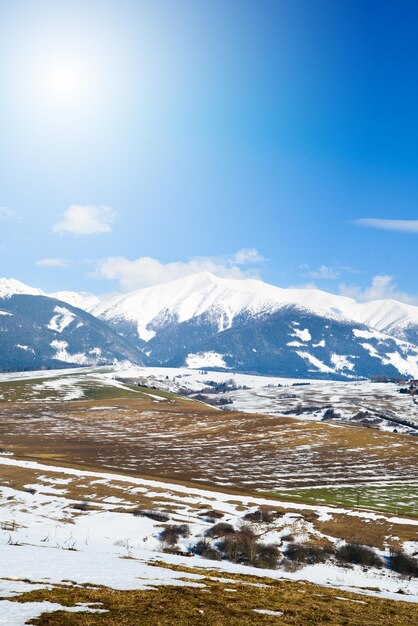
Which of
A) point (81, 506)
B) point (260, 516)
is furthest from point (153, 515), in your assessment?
point (260, 516)

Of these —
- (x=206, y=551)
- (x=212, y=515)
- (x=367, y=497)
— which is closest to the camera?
(x=206, y=551)

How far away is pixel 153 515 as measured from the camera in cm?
7394

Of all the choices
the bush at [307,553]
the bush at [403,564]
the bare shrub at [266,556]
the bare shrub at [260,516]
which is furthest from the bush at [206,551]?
the bush at [403,564]

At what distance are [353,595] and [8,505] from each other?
60306 millimetres

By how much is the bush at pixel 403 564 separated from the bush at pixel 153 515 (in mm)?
31607

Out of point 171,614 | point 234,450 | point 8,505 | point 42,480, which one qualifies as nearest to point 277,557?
point 8,505

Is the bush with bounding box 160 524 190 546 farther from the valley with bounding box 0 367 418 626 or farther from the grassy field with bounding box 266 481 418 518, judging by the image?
the grassy field with bounding box 266 481 418 518

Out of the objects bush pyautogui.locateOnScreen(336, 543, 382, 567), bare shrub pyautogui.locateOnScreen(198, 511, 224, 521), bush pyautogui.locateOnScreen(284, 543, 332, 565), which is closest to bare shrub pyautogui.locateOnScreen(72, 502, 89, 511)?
bare shrub pyautogui.locateOnScreen(198, 511, 224, 521)

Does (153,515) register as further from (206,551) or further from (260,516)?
(260,516)

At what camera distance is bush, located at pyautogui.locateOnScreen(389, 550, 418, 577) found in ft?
193

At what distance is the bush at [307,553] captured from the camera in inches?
2397

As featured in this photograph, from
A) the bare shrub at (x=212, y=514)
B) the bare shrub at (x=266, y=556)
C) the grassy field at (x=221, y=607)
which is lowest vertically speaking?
the bare shrub at (x=266, y=556)

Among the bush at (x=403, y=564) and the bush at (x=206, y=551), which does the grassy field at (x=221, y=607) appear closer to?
the bush at (x=206, y=551)

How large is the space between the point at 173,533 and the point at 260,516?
52.0ft
